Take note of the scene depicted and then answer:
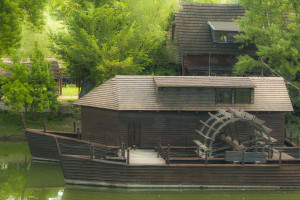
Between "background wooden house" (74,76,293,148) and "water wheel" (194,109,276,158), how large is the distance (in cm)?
56

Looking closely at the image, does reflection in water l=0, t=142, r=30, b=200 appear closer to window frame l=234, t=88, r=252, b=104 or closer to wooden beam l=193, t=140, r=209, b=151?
wooden beam l=193, t=140, r=209, b=151

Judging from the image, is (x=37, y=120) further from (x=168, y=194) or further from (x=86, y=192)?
(x=168, y=194)

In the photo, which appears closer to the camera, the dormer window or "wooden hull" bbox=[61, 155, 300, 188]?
"wooden hull" bbox=[61, 155, 300, 188]

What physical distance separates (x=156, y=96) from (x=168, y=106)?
886 millimetres

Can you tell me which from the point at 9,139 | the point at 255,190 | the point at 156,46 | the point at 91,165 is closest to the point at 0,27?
the point at 9,139

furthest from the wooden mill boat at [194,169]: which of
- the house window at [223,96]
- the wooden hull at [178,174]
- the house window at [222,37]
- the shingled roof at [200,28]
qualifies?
the house window at [222,37]

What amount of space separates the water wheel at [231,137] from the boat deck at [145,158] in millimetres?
2298

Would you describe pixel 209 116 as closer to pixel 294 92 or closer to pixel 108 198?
pixel 108 198

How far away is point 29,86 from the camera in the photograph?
108ft

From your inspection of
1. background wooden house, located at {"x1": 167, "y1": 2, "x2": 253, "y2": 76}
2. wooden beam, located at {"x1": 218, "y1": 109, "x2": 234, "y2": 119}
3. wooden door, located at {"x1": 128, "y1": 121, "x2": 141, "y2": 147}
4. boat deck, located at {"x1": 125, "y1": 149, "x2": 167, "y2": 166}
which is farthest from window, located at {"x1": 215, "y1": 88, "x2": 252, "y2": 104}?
background wooden house, located at {"x1": 167, "y1": 2, "x2": 253, "y2": 76}

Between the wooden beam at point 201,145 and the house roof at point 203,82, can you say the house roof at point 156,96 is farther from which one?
the wooden beam at point 201,145

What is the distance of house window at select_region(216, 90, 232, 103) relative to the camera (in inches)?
999

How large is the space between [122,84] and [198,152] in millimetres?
5717

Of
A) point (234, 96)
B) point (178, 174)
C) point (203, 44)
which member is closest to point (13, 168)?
point (178, 174)
